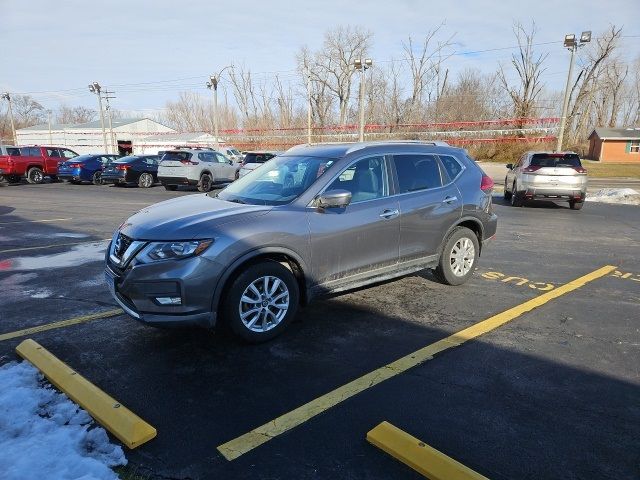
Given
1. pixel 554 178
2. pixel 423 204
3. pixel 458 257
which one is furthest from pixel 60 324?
pixel 554 178

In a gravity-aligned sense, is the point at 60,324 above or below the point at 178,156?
below

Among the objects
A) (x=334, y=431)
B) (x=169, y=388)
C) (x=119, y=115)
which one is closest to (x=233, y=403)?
(x=169, y=388)

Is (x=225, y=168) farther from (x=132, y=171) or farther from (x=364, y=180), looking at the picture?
(x=364, y=180)

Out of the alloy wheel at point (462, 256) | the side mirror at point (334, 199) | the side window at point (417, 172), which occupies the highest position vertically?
the side window at point (417, 172)

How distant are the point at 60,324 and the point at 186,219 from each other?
1885 mm

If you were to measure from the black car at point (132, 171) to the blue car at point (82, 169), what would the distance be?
1097 millimetres

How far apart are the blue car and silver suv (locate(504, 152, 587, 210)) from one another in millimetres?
18713

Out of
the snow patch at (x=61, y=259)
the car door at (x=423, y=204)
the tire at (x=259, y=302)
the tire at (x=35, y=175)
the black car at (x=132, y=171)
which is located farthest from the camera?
the tire at (x=35, y=175)

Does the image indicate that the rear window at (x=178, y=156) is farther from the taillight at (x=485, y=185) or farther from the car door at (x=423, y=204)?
the car door at (x=423, y=204)

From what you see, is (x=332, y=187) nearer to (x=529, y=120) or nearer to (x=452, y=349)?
(x=452, y=349)

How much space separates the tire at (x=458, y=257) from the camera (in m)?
5.73

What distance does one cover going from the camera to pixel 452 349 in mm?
4117

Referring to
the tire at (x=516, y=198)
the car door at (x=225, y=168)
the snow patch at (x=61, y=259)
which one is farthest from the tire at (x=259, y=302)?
the car door at (x=225, y=168)

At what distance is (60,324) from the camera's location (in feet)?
15.3
